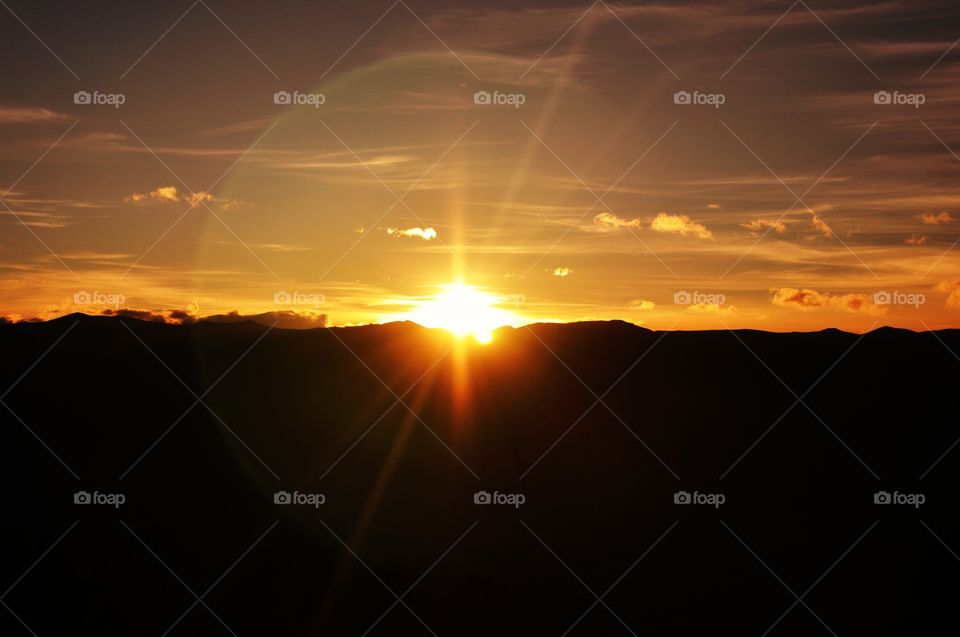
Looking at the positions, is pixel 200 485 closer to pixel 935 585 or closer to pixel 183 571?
pixel 183 571

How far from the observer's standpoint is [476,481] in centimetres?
5903

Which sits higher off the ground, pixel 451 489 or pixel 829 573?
pixel 451 489

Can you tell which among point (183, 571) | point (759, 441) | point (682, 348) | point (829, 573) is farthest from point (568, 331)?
point (183, 571)

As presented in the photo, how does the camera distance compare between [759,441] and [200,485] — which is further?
[759,441]

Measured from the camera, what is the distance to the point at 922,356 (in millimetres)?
74562

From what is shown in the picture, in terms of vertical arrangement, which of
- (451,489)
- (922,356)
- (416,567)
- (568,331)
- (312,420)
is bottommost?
(416,567)

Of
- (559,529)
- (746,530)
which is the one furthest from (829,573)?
(559,529)

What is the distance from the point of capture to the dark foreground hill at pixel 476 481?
45.8 m

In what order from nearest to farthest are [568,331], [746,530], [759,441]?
[746,530]
[759,441]
[568,331]

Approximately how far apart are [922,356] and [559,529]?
121 ft

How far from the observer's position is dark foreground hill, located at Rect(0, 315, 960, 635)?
4578cm

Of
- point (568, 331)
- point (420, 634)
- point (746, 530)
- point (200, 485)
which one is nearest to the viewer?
point (420, 634)

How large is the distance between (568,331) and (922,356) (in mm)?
27025

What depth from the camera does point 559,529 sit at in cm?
5350
